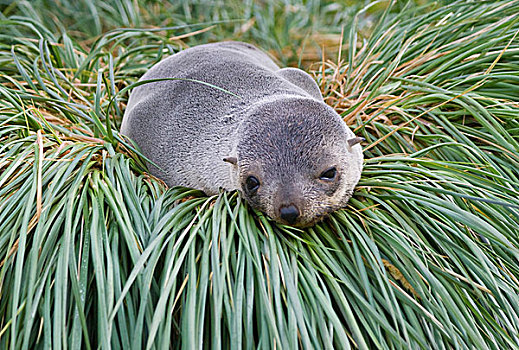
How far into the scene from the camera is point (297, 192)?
8.86ft

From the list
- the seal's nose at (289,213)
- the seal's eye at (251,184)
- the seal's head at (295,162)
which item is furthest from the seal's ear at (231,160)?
the seal's nose at (289,213)

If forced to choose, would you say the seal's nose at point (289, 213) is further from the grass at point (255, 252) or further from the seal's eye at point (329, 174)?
the seal's eye at point (329, 174)

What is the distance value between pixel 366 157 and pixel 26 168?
225 centimetres

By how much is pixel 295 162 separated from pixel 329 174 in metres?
0.22

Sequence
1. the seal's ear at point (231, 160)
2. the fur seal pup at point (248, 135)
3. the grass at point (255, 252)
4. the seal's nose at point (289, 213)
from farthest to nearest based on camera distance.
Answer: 1. the seal's ear at point (231, 160)
2. the fur seal pup at point (248, 135)
3. the seal's nose at point (289, 213)
4. the grass at point (255, 252)

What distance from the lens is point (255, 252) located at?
8.29 feet

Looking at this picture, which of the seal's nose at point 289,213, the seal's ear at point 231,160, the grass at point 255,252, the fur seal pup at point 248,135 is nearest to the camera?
the grass at point 255,252

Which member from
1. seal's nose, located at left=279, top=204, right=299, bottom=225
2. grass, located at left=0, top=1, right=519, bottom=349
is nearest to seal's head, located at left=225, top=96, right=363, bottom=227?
seal's nose, located at left=279, top=204, right=299, bottom=225

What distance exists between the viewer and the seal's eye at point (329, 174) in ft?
9.32

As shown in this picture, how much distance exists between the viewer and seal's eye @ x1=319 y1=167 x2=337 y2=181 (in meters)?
2.84

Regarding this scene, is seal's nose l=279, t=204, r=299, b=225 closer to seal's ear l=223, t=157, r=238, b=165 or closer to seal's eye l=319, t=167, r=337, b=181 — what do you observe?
seal's eye l=319, t=167, r=337, b=181

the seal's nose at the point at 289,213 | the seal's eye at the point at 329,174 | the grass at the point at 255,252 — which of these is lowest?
the grass at the point at 255,252

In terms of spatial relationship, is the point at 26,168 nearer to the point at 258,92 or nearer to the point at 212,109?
the point at 212,109

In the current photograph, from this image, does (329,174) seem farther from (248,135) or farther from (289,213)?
(248,135)
